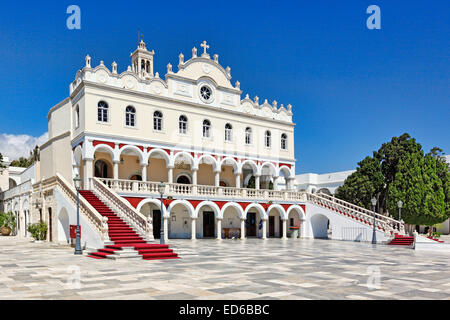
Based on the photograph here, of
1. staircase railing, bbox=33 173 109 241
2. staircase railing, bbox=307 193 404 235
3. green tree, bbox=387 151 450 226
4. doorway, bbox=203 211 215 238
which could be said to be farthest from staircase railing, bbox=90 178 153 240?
green tree, bbox=387 151 450 226

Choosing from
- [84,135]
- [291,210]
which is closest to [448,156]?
[291,210]

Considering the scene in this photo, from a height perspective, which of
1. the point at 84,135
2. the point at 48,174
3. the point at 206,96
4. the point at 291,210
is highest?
the point at 206,96

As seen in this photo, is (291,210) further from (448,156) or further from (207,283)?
(207,283)

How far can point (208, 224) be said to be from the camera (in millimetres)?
31953

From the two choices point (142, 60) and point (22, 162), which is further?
point (22, 162)

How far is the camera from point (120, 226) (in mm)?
19594

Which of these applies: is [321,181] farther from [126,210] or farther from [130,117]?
[126,210]

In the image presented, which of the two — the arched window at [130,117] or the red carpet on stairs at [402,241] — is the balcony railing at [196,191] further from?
the red carpet on stairs at [402,241]

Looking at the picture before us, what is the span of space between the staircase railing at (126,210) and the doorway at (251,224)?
1465 centimetres

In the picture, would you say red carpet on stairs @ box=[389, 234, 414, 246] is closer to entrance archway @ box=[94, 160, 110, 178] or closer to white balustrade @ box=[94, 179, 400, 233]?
white balustrade @ box=[94, 179, 400, 233]

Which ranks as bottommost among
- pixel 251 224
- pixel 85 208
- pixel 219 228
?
pixel 251 224

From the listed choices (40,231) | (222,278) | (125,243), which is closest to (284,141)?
(40,231)

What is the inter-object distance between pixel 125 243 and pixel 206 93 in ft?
55.3
